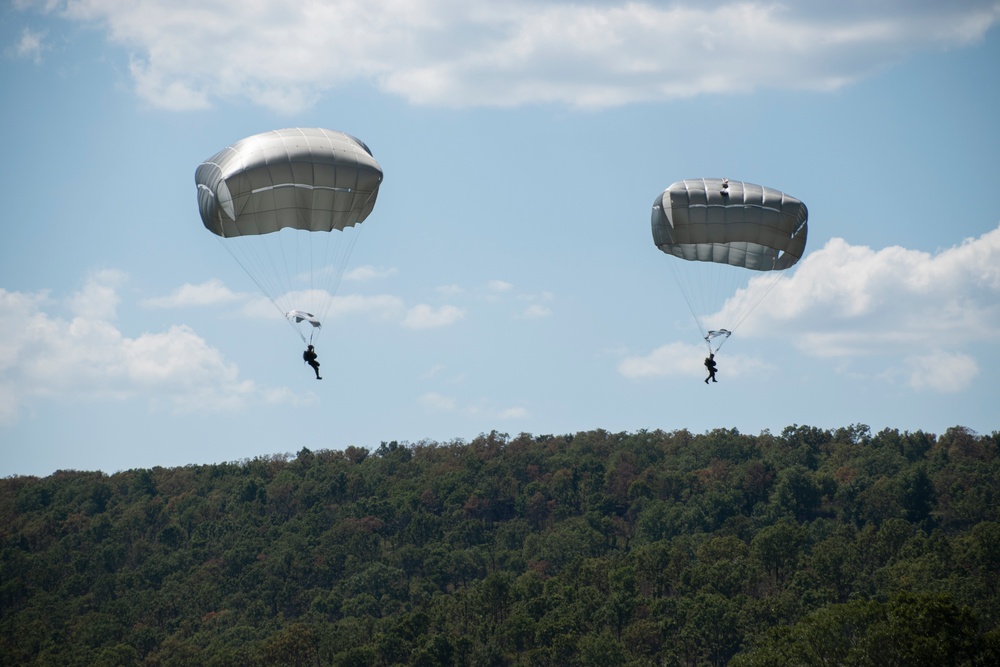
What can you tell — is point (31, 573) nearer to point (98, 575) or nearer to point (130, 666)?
point (98, 575)

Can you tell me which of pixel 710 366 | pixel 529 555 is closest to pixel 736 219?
pixel 710 366

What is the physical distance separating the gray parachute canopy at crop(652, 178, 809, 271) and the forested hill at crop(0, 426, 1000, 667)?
24.4m

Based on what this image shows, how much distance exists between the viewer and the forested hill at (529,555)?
9812 centimetres

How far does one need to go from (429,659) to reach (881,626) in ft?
116

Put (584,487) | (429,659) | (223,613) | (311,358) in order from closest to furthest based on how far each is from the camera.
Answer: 1. (311,358)
2. (429,659)
3. (223,613)
4. (584,487)

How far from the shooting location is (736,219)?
5816cm

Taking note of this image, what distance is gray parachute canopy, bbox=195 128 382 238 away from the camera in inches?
2053

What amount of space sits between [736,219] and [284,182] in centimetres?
1864

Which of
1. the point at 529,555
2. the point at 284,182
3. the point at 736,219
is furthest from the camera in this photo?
the point at 529,555

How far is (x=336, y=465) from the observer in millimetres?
182500

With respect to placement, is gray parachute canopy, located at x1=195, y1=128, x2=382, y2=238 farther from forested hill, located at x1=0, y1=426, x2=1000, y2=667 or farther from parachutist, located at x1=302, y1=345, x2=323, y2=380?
forested hill, located at x1=0, y1=426, x2=1000, y2=667

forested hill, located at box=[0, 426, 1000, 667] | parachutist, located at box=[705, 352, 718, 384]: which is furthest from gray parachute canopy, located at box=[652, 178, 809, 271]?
forested hill, located at box=[0, 426, 1000, 667]

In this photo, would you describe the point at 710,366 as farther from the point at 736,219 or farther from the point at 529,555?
the point at 529,555

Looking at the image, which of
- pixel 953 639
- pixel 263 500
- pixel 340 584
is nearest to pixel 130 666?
pixel 340 584
